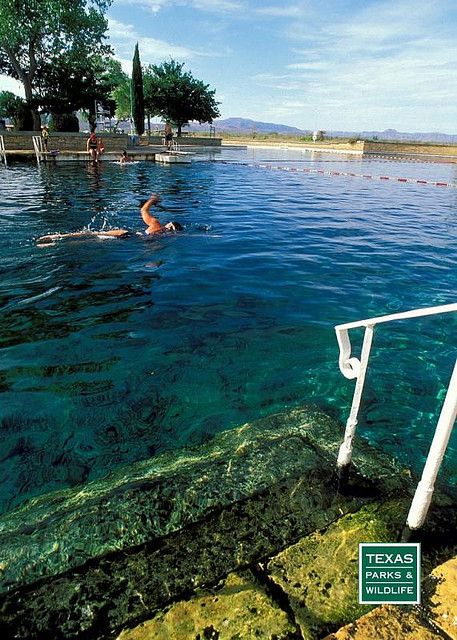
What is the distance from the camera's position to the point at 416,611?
1.77 metres

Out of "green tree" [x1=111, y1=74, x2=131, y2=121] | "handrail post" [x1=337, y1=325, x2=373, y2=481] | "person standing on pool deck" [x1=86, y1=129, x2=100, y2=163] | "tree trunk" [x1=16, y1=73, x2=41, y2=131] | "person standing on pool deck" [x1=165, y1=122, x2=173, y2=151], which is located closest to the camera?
"handrail post" [x1=337, y1=325, x2=373, y2=481]

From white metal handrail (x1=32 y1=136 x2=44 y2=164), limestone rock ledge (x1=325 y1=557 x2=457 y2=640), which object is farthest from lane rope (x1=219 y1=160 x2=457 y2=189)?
limestone rock ledge (x1=325 y1=557 x2=457 y2=640)

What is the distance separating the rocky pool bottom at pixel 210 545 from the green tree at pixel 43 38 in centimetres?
3953

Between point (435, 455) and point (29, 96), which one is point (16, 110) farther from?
point (435, 455)

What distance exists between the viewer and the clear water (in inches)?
147

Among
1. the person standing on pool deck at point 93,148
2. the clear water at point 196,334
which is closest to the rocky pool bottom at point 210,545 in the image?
the clear water at point 196,334

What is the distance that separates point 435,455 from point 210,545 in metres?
1.33

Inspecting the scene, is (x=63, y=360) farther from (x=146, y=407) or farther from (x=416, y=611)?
(x=416, y=611)

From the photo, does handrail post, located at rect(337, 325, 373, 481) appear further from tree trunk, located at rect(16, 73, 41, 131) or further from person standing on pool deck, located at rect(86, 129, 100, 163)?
tree trunk, located at rect(16, 73, 41, 131)

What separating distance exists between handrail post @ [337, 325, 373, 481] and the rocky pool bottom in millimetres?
162

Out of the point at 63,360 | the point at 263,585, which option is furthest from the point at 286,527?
the point at 63,360

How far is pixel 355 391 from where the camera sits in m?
2.36

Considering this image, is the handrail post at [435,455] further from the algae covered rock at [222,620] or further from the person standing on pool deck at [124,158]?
the person standing on pool deck at [124,158]

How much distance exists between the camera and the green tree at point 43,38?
30.5m
